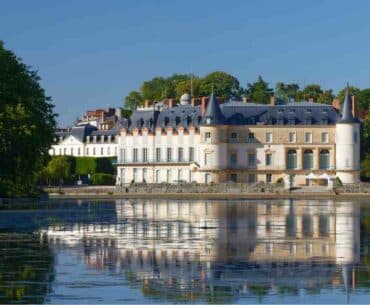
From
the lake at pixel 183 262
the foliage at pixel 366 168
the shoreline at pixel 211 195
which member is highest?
the foliage at pixel 366 168

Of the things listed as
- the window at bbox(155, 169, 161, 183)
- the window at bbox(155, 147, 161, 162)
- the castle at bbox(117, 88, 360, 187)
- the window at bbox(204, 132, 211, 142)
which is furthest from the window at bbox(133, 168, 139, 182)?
the window at bbox(204, 132, 211, 142)

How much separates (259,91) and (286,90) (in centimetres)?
1034

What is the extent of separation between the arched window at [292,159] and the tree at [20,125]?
137 feet

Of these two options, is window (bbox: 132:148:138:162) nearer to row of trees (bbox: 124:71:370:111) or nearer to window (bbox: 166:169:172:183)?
window (bbox: 166:169:172:183)

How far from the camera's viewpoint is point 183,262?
3209 centimetres

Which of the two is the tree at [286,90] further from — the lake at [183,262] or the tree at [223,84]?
the lake at [183,262]

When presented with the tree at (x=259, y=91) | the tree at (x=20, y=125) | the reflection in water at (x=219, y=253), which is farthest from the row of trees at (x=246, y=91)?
the reflection in water at (x=219, y=253)

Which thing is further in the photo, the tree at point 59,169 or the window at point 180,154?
the tree at point 59,169

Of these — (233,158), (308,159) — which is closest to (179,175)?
(233,158)

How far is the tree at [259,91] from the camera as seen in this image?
142 meters

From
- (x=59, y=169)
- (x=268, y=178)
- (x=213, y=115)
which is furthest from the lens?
(x=59, y=169)

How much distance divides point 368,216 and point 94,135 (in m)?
91.9

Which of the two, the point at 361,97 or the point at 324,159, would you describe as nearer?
the point at 324,159

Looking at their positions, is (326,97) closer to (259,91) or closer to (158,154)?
(259,91)
